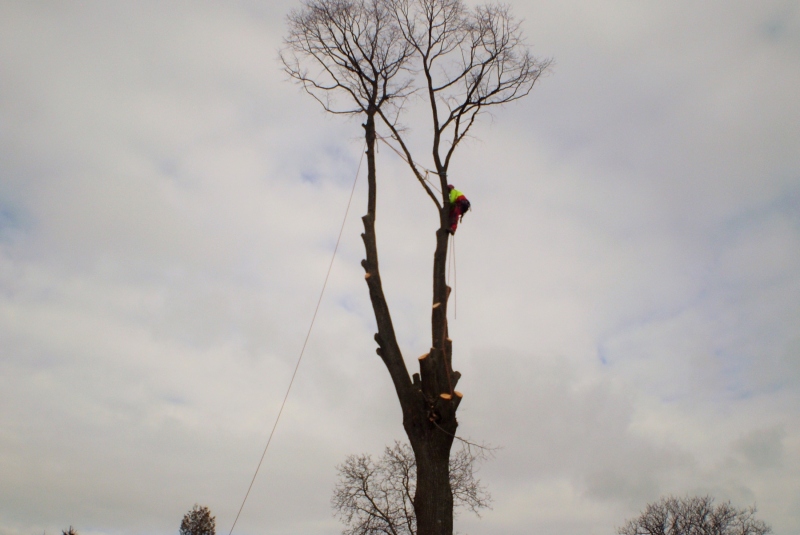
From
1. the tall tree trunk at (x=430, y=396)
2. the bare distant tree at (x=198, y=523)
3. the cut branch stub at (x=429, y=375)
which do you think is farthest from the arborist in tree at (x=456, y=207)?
the bare distant tree at (x=198, y=523)

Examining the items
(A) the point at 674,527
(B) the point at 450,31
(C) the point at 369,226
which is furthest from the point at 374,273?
(A) the point at 674,527

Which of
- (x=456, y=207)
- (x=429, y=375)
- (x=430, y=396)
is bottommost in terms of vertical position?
(x=430, y=396)

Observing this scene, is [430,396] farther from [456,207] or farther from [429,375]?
[456,207]

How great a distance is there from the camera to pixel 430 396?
632 centimetres

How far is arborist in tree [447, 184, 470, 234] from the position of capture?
25.4ft

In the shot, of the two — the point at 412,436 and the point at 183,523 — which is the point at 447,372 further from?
the point at 183,523

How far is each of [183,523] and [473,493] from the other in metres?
22.6

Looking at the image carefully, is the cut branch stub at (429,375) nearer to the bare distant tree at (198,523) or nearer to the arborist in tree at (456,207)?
the arborist in tree at (456,207)

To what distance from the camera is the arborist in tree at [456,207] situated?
775 cm

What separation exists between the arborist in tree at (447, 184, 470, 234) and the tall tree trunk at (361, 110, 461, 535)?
45 cm

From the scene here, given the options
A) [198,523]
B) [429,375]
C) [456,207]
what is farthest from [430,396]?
[198,523]

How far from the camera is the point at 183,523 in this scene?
110 feet

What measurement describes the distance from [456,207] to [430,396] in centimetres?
263

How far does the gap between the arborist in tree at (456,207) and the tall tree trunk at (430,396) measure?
452 millimetres
